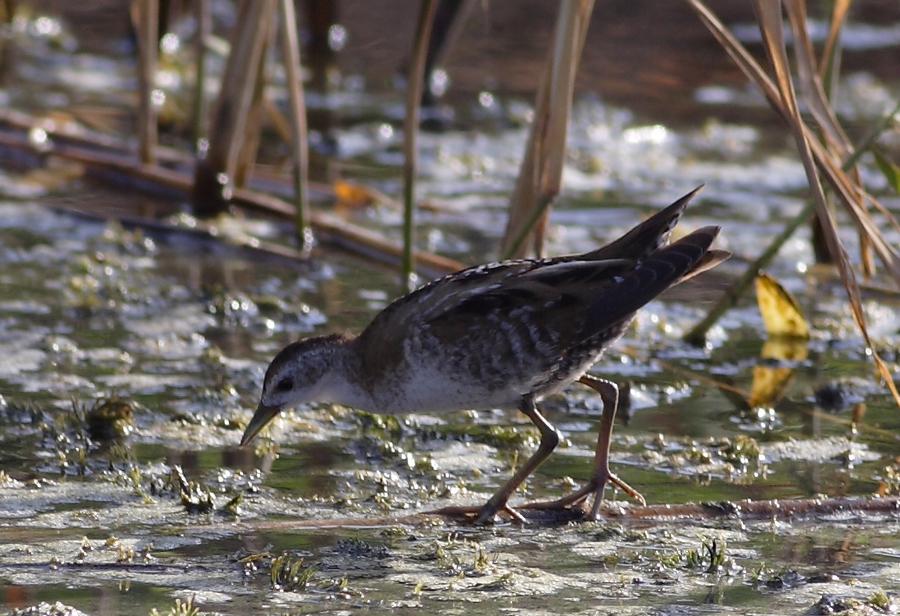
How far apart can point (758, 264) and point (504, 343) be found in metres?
2.03

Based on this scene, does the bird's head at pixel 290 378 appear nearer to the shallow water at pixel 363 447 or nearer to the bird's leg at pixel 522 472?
the shallow water at pixel 363 447

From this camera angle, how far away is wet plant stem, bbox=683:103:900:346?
223 inches

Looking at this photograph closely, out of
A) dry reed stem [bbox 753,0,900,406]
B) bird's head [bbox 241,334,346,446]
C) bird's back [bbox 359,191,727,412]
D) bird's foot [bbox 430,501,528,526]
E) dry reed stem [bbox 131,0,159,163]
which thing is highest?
dry reed stem [bbox 131,0,159,163]

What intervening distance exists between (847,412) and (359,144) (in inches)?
218

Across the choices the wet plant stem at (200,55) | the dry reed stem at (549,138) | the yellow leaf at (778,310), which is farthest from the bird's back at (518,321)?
the wet plant stem at (200,55)

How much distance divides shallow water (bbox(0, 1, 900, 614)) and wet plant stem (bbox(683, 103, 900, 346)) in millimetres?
95

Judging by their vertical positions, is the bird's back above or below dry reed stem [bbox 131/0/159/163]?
below

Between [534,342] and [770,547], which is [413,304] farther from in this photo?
[770,547]

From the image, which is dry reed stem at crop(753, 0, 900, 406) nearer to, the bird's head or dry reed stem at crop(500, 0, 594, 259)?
dry reed stem at crop(500, 0, 594, 259)

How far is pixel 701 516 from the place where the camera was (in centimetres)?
443

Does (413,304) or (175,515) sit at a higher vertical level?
(413,304)

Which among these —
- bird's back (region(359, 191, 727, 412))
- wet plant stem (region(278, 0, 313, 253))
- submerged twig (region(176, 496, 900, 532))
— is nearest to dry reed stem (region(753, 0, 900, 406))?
bird's back (region(359, 191, 727, 412))

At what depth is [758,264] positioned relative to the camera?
6.20 metres

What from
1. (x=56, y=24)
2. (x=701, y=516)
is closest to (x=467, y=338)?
(x=701, y=516)
